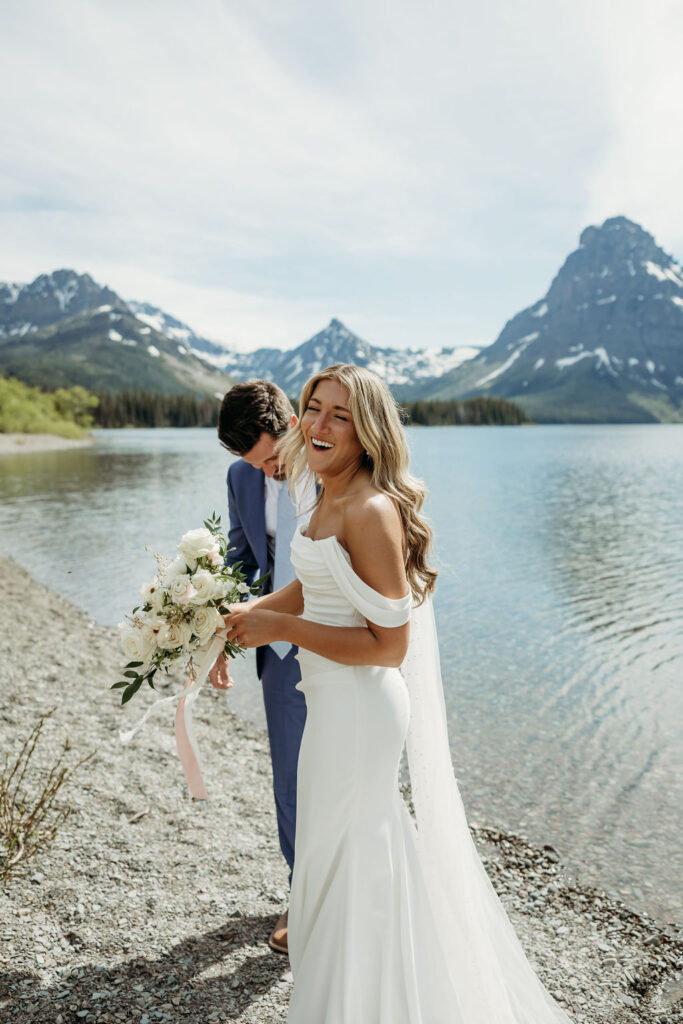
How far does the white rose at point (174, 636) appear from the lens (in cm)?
320

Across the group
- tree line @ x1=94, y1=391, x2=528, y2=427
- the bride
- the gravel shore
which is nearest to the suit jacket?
the bride

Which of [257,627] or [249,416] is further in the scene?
[249,416]

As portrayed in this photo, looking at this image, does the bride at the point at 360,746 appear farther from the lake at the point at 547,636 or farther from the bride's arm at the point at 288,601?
the lake at the point at 547,636

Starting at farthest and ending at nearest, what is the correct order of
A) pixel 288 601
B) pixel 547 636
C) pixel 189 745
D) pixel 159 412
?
pixel 159 412 < pixel 547 636 < pixel 189 745 < pixel 288 601

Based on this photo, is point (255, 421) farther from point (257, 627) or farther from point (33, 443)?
point (33, 443)

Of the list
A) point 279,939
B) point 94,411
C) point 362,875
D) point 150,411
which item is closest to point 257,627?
point 362,875

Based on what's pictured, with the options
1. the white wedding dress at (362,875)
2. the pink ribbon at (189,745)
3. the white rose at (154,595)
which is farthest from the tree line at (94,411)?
the white wedding dress at (362,875)

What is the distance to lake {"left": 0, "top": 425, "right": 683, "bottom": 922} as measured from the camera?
7195mm

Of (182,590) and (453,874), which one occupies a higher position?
(182,590)

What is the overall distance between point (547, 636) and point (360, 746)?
38.7 feet

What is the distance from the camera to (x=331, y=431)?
296 centimetres

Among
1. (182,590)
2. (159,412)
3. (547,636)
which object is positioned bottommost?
(547,636)

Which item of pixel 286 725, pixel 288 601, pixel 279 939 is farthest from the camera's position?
pixel 279 939

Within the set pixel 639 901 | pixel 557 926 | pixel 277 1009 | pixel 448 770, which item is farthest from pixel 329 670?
pixel 639 901
